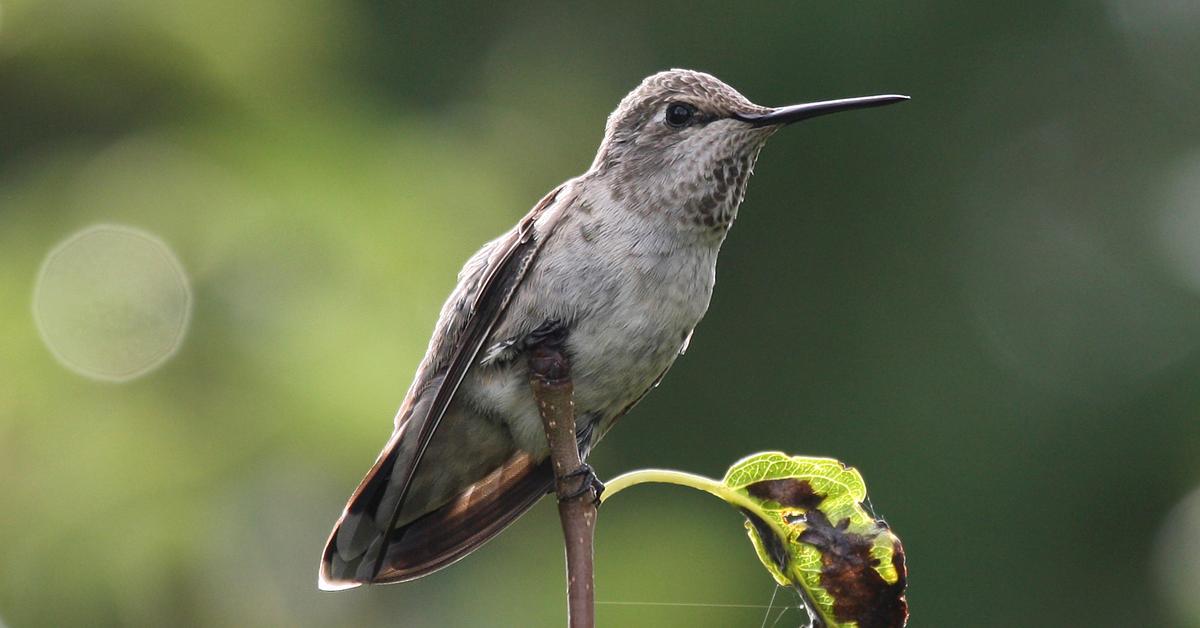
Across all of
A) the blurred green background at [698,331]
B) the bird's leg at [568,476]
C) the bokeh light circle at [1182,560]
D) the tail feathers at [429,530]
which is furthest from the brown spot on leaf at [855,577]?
the bokeh light circle at [1182,560]

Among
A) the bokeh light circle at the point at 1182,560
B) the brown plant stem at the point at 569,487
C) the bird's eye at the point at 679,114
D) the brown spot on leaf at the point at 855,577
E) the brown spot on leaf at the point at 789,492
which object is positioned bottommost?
the bokeh light circle at the point at 1182,560

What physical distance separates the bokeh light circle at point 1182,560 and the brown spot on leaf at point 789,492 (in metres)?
5.97

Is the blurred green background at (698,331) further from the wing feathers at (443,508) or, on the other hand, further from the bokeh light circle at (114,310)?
the wing feathers at (443,508)

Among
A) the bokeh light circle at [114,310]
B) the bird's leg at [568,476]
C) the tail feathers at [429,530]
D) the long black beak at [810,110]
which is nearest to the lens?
the bird's leg at [568,476]

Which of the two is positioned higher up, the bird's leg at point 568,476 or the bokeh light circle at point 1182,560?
the bird's leg at point 568,476

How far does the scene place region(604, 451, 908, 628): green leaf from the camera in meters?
2.18

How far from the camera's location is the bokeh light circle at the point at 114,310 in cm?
530

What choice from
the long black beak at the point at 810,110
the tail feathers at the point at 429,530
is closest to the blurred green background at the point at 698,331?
the tail feathers at the point at 429,530

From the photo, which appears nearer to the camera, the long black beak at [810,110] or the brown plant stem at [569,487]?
the brown plant stem at [569,487]

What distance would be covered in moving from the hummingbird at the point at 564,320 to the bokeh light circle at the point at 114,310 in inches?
86.7

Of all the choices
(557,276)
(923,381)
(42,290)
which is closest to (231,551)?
(42,290)

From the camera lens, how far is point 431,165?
23.4ft

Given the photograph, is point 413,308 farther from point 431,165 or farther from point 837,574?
point 837,574

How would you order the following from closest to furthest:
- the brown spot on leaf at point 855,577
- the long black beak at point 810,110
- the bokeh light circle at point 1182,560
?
the brown spot on leaf at point 855,577 < the long black beak at point 810,110 < the bokeh light circle at point 1182,560
